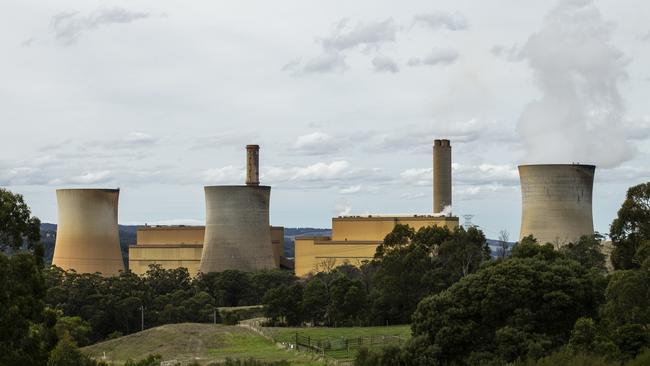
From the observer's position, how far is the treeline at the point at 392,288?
43.5 meters

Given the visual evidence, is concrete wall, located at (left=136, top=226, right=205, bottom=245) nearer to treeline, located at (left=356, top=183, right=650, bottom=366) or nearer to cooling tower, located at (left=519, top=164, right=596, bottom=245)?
cooling tower, located at (left=519, top=164, right=596, bottom=245)

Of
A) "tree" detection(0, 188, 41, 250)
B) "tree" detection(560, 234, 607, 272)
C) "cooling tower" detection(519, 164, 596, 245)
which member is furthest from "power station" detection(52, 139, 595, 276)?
"tree" detection(0, 188, 41, 250)

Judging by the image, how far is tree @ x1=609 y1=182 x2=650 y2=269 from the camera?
32469mm

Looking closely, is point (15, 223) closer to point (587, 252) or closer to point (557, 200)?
point (587, 252)

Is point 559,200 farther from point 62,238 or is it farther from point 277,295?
point 62,238

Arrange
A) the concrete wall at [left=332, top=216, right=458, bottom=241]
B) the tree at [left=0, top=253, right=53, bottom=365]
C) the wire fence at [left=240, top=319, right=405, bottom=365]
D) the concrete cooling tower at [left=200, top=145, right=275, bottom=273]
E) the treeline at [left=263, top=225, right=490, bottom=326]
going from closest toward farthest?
1. the tree at [left=0, top=253, right=53, bottom=365]
2. the wire fence at [left=240, top=319, right=405, bottom=365]
3. the treeline at [left=263, top=225, right=490, bottom=326]
4. the concrete cooling tower at [left=200, top=145, right=275, bottom=273]
5. the concrete wall at [left=332, top=216, right=458, bottom=241]

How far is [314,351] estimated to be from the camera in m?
33.6

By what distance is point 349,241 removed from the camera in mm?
69625

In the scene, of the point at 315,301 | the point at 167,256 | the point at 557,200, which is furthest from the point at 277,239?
the point at 315,301

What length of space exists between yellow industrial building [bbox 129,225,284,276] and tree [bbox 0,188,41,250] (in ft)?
168

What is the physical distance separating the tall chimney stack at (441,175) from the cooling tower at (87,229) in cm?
2488

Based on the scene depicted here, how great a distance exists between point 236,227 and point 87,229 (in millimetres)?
8986

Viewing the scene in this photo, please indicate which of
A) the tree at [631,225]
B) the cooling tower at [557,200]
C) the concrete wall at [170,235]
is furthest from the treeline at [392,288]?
the concrete wall at [170,235]

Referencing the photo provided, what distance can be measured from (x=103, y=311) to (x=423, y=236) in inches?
594
